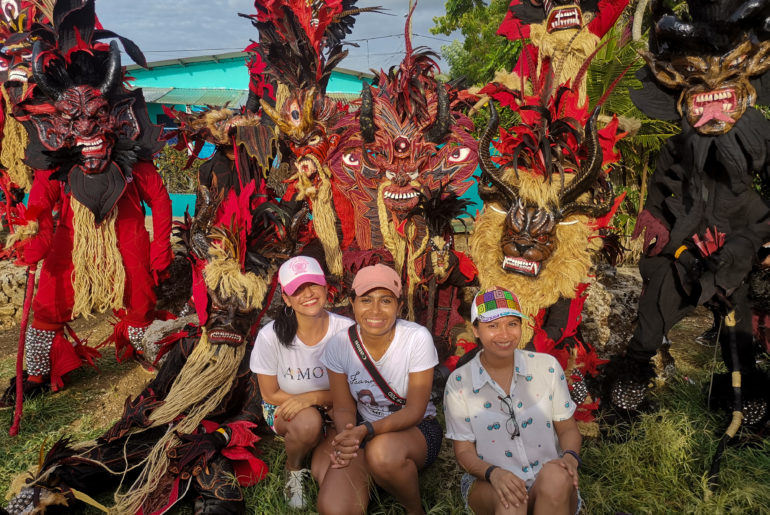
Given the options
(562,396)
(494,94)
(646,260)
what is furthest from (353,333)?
(494,94)

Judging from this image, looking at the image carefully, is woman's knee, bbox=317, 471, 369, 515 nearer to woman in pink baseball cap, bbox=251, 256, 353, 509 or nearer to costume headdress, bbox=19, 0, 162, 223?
woman in pink baseball cap, bbox=251, 256, 353, 509

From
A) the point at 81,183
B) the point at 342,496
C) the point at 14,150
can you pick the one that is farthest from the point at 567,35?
the point at 14,150

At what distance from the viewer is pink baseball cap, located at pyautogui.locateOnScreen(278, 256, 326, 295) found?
90.2 inches

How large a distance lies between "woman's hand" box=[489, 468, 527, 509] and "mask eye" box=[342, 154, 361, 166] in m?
2.42

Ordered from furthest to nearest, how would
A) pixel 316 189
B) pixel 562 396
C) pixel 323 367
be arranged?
1. pixel 316 189
2. pixel 323 367
3. pixel 562 396

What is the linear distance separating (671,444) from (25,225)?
3.94 m

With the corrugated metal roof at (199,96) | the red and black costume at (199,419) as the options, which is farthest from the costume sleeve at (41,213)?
the corrugated metal roof at (199,96)

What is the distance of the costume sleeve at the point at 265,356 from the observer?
236cm

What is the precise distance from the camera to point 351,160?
143 inches

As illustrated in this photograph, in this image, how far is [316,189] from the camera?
12.7ft

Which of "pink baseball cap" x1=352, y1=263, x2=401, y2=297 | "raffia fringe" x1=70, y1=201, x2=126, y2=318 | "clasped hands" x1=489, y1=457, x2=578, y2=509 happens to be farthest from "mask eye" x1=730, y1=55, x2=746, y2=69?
"raffia fringe" x1=70, y1=201, x2=126, y2=318

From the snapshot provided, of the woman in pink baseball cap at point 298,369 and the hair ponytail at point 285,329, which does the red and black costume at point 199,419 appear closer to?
the woman in pink baseball cap at point 298,369

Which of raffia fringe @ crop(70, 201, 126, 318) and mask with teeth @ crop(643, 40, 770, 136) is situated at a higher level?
mask with teeth @ crop(643, 40, 770, 136)

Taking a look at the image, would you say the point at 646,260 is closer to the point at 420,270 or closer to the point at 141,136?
the point at 420,270
